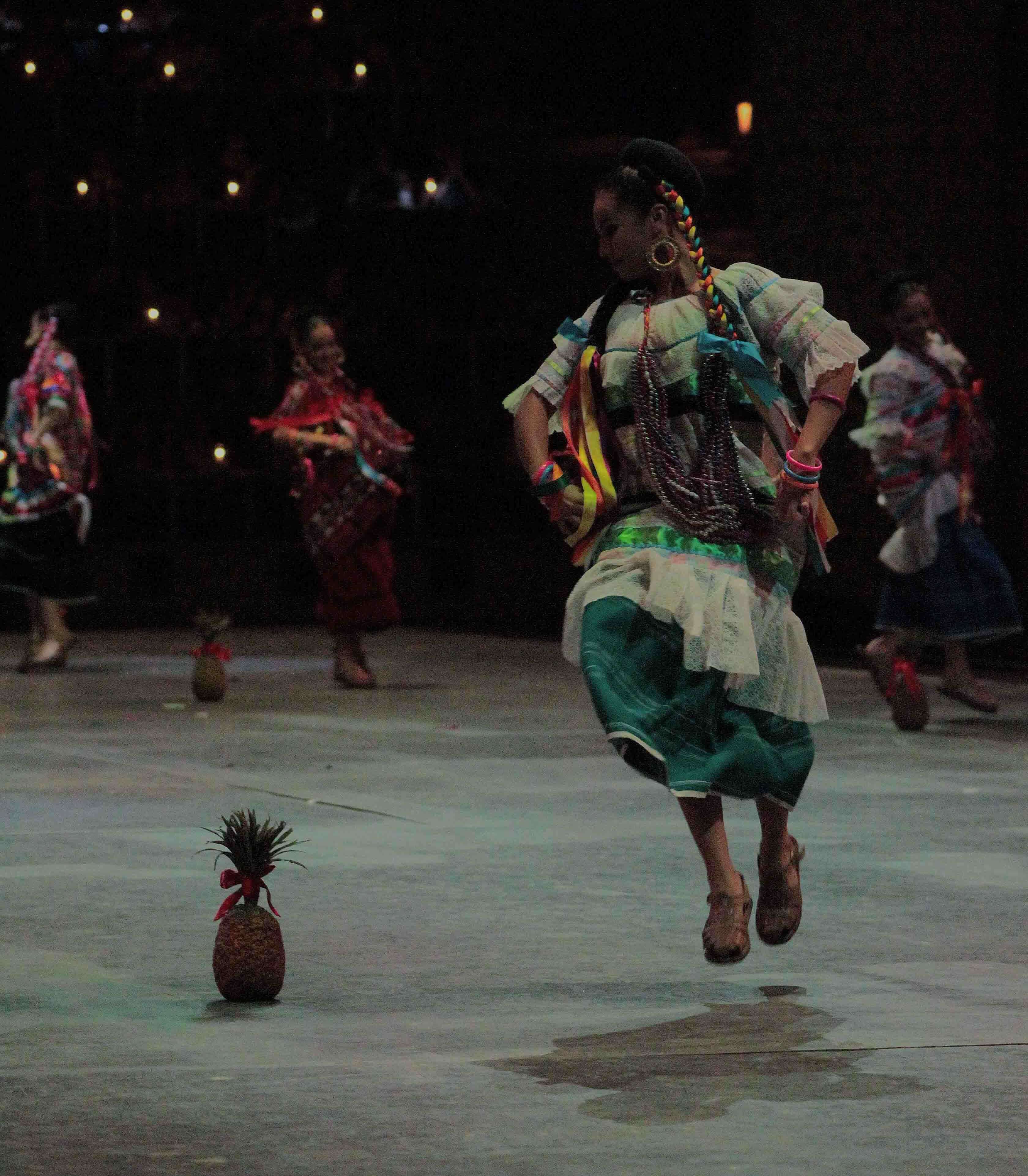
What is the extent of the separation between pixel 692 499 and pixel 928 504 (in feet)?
21.4

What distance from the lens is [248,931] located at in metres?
5.66

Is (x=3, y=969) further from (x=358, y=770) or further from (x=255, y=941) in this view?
(x=358, y=770)

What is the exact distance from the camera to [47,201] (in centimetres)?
2167

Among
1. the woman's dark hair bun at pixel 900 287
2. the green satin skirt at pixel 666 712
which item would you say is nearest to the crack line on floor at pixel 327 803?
the green satin skirt at pixel 666 712

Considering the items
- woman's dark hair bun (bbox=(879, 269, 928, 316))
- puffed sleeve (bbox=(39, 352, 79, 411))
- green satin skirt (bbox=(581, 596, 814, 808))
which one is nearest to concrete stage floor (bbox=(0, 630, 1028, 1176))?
green satin skirt (bbox=(581, 596, 814, 808))

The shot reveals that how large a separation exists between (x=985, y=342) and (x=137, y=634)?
22.8 ft

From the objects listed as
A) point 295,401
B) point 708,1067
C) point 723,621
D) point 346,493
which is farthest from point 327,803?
point 346,493

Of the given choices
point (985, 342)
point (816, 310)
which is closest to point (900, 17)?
point (985, 342)

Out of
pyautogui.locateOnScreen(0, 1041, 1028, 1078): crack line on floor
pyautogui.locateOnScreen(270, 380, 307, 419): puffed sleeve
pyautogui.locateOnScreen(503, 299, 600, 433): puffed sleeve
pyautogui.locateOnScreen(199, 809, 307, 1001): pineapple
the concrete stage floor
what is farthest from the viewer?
pyautogui.locateOnScreen(270, 380, 307, 419): puffed sleeve

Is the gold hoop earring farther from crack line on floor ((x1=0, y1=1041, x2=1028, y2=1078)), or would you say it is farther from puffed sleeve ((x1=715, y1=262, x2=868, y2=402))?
crack line on floor ((x1=0, y1=1041, x2=1028, y2=1078))

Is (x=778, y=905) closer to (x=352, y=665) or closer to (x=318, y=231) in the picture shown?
(x=352, y=665)

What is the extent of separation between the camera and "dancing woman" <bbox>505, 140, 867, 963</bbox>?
233 inches

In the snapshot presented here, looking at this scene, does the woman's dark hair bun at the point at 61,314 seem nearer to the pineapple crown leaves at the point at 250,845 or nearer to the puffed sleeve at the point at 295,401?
the puffed sleeve at the point at 295,401

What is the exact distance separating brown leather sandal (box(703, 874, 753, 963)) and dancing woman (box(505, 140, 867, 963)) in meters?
0.05
